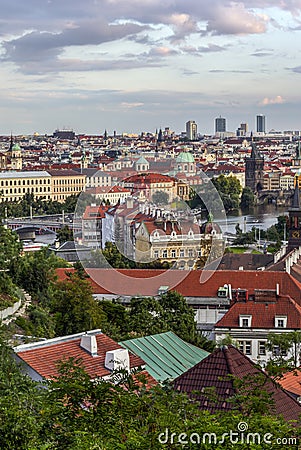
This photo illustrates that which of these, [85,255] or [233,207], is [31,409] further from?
[233,207]

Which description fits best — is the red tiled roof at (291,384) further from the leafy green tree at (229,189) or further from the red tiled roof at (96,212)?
the leafy green tree at (229,189)

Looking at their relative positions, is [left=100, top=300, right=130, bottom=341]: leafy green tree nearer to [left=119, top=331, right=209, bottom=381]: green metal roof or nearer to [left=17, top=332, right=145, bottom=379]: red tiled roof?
[left=119, top=331, right=209, bottom=381]: green metal roof

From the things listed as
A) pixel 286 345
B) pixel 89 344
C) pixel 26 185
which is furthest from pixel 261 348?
pixel 26 185

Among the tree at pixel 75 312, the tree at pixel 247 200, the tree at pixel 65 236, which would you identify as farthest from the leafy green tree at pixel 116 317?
the tree at pixel 247 200

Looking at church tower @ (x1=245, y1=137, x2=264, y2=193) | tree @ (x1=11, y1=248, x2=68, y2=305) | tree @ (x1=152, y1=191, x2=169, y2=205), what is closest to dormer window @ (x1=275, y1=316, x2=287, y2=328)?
tree @ (x1=11, y1=248, x2=68, y2=305)

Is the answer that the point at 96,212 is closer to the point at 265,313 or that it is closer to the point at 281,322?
the point at 265,313
